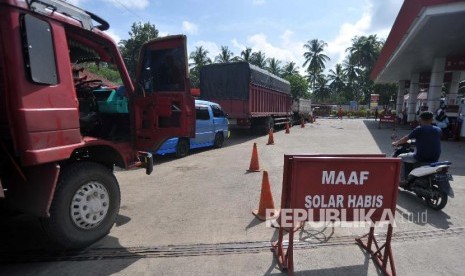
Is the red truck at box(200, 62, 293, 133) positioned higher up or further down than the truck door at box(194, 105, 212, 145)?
higher up

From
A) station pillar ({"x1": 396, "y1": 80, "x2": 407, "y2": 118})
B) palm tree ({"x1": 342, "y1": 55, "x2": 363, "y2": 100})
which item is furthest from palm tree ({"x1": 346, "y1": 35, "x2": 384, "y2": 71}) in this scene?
station pillar ({"x1": 396, "y1": 80, "x2": 407, "y2": 118})

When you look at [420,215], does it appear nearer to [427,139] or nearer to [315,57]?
[427,139]

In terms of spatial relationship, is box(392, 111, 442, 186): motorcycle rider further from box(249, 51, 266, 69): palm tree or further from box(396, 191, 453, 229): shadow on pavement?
box(249, 51, 266, 69): palm tree

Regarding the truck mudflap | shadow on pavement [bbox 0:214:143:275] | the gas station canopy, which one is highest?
the gas station canopy

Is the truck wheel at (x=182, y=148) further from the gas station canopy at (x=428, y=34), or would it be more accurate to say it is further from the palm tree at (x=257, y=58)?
the palm tree at (x=257, y=58)

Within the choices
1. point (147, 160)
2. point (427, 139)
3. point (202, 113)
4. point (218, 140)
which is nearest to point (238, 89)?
point (218, 140)

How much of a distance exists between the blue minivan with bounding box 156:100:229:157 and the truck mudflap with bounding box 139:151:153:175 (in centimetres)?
456

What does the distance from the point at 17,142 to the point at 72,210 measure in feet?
3.59

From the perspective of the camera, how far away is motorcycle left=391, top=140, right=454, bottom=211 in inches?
201

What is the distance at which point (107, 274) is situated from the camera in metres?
3.29

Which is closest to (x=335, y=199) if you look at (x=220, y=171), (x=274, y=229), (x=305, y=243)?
(x=305, y=243)

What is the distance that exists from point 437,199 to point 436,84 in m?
15.5

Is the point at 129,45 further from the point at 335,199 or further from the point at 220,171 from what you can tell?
the point at 335,199

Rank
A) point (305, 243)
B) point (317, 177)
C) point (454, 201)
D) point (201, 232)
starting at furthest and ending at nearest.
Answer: point (454, 201)
point (201, 232)
point (305, 243)
point (317, 177)
